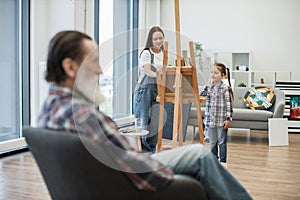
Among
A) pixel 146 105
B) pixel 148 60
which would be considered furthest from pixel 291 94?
pixel 148 60

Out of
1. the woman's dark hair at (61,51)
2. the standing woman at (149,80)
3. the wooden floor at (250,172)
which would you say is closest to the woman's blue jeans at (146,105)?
the standing woman at (149,80)

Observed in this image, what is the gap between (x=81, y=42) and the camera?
4.78ft

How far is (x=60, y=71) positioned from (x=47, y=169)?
0.37 metres

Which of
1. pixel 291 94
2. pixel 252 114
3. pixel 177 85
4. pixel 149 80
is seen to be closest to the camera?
pixel 177 85

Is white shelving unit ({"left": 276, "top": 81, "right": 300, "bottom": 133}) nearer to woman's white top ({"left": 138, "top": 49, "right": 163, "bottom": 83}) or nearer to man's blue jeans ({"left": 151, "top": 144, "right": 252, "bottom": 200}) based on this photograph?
woman's white top ({"left": 138, "top": 49, "right": 163, "bottom": 83})

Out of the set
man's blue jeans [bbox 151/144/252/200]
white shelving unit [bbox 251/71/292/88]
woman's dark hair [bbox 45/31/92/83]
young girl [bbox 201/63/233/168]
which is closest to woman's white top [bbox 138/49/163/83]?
young girl [bbox 201/63/233/168]

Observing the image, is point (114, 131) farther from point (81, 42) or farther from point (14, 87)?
point (14, 87)

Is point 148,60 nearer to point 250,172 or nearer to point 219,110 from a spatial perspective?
point 219,110

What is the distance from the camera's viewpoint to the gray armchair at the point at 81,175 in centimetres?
134

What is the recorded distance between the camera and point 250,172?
3.62m

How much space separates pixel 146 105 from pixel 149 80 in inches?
10.0

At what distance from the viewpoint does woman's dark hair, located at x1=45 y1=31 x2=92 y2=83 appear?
4.72ft

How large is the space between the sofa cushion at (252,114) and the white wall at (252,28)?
2029 mm

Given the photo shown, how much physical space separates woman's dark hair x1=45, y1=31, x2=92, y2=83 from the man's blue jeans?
1.87 feet
